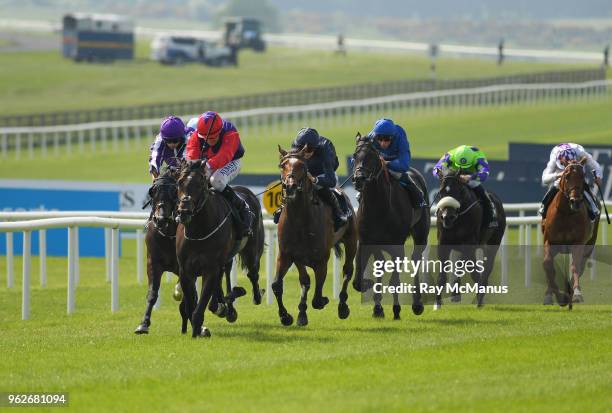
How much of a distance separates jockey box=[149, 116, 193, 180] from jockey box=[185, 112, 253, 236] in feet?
0.63

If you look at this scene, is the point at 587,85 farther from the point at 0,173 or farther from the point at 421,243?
the point at 421,243

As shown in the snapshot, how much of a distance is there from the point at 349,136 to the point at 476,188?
26.2m

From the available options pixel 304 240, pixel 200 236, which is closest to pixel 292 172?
pixel 304 240

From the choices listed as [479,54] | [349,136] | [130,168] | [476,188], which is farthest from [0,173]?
[479,54]

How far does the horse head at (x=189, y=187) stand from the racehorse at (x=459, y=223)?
329cm

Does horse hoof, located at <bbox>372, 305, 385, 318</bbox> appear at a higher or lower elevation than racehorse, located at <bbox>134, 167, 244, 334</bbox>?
lower

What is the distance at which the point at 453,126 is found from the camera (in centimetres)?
4384

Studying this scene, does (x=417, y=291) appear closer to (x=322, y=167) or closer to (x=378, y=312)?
(x=378, y=312)

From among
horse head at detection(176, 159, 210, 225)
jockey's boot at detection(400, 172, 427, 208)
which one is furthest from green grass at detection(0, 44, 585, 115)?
horse head at detection(176, 159, 210, 225)

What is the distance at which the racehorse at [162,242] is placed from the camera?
39.9 ft

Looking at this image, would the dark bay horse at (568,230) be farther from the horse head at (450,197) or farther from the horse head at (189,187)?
the horse head at (189,187)

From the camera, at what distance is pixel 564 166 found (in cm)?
1469

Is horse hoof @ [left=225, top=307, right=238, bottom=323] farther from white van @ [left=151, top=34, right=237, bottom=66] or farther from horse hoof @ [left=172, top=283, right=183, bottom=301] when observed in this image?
white van @ [left=151, top=34, right=237, bottom=66]

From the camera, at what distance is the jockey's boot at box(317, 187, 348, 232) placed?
535 inches
